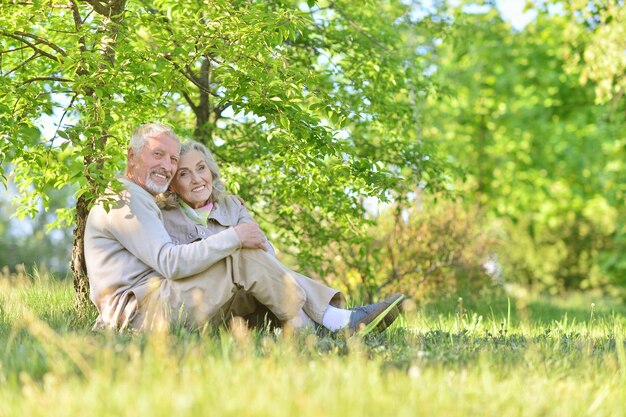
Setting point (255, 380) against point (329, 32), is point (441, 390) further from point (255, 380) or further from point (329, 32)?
point (329, 32)

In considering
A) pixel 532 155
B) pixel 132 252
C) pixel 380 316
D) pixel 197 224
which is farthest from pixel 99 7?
pixel 532 155

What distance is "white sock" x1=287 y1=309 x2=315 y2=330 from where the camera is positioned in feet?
15.7

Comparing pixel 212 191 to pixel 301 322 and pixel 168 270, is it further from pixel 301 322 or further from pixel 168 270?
pixel 301 322

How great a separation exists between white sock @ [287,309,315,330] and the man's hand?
1.70 feet

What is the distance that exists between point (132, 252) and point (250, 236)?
27.8 inches

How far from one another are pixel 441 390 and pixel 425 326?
3.02 metres

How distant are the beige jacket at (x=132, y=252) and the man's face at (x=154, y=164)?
0.10 meters

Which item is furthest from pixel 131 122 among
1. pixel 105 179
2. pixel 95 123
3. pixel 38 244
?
pixel 38 244

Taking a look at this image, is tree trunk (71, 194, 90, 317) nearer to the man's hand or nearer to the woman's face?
the woman's face

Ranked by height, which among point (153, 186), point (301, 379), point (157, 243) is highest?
point (153, 186)

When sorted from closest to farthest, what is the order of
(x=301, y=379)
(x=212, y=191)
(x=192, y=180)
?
1. (x=301, y=379)
2. (x=192, y=180)
3. (x=212, y=191)

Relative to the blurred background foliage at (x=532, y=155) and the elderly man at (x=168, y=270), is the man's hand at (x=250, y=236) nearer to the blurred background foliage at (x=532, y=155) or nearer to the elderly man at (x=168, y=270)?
the elderly man at (x=168, y=270)

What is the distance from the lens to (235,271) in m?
4.62

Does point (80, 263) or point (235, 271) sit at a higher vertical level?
point (235, 271)
